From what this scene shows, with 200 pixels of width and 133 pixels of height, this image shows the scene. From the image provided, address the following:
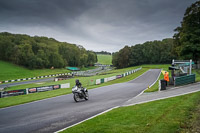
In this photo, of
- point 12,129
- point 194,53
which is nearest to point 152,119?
point 12,129

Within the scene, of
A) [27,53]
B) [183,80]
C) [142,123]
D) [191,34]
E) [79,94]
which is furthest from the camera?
[27,53]

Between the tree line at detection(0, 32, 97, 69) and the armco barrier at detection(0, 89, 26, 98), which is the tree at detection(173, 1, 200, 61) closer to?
the armco barrier at detection(0, 89, 26, 98)

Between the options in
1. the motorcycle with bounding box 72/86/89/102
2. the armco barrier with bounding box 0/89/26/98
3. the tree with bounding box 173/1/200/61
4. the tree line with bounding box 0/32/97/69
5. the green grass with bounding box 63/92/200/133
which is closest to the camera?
the green grass with bounding box 63/92/200/133

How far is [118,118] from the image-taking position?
276 inches

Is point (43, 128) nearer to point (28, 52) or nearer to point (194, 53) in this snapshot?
point (194, 53)

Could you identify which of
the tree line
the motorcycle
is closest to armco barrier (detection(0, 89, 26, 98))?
the motorcycle

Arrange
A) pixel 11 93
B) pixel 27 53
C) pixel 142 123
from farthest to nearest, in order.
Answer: pixel 27 53 < pixel 11 93 < pixel 142 123

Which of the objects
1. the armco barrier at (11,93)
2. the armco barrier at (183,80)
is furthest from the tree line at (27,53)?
the armco barrier at (183,80)

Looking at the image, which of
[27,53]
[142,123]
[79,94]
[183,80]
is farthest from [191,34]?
[27,53]

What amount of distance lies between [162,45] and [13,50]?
274 ft

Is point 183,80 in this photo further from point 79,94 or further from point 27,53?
point 27,53

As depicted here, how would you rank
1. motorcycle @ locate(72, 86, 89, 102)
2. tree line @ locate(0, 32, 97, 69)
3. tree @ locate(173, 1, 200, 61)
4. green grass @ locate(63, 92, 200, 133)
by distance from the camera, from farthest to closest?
tree line @ locate(0, 32, 97, 69) < tree @ locate(173, 1, 200, 61) < motorcycle @ locate(72, 86, 89, 102) < green grass @ locate(63, 92, 200, 133)

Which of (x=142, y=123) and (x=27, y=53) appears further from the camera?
(x=27, y=53)

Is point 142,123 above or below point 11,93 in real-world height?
above
